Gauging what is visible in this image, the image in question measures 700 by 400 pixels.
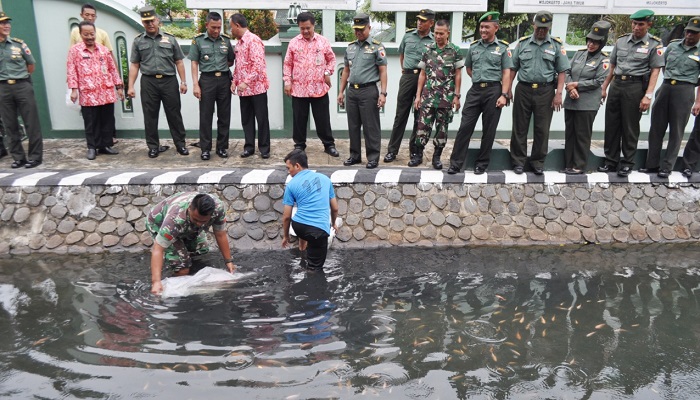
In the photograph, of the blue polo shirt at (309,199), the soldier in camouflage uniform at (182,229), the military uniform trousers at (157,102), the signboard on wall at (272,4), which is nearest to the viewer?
the soldier in camouflage uniform at (182,229)

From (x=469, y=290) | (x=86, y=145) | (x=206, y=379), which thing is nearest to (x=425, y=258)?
(x=469, y=290)

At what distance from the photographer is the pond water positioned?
13.4 ft

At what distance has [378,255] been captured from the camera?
6629mm

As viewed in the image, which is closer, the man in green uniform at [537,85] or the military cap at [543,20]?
the military cap at [543,20]

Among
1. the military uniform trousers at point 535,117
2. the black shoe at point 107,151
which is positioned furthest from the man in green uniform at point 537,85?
the black shoe at point 107,151

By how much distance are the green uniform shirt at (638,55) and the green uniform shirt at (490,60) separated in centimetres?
142

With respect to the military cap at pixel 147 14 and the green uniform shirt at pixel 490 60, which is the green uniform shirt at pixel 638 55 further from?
the military cap at pixel 147 14

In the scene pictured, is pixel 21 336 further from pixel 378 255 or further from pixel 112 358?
pixel 378 255

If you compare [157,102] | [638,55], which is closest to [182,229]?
[157,102]

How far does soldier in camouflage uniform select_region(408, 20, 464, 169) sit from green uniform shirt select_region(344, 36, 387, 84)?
557 millimetres

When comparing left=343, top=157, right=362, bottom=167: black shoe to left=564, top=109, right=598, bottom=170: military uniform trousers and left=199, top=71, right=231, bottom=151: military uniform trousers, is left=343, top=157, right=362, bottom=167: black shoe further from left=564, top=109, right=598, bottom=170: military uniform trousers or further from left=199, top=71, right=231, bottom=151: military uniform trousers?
left=564, top=109, right=598, bottom=170: military uniform trousers

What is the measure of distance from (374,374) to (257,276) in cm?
209

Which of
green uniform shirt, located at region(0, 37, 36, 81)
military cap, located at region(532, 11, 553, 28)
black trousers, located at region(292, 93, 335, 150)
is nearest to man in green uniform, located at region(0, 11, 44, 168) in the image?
green uniform shirt, located at region(0, 37, 36, 81)

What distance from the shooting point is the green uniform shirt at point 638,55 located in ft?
22.6
